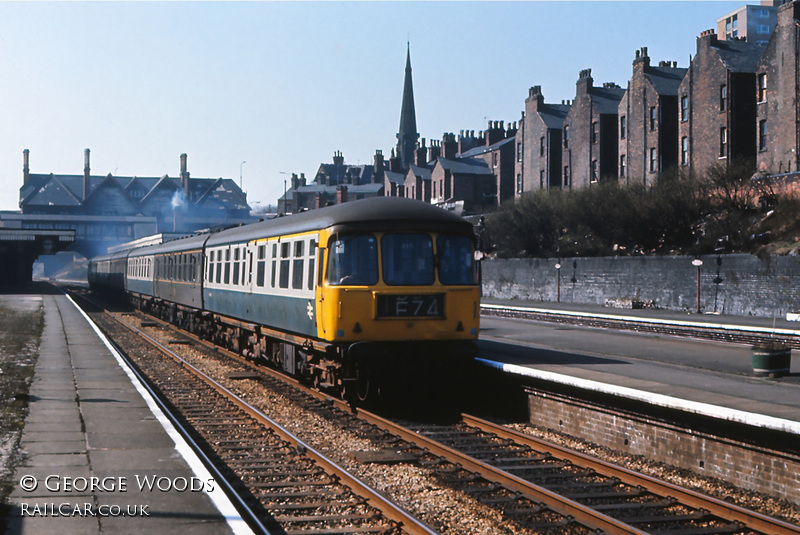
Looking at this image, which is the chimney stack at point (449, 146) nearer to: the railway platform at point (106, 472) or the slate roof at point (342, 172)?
the slate roof at point (342, 172)

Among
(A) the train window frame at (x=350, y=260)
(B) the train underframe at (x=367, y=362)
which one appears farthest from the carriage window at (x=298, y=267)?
(A) the train window frame at (x=350, y=260)

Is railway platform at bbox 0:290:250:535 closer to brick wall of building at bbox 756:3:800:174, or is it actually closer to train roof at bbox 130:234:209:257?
train roof at bbox 130:234:209:257

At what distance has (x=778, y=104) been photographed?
4328 cm

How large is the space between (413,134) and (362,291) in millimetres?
141609

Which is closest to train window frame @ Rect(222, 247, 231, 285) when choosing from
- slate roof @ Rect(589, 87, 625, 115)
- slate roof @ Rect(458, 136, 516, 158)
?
slate roof @ Rect(589, 87, 625, 115)

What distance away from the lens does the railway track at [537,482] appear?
25.8 ft

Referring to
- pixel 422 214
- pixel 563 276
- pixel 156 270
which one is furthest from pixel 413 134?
pixel 422 214

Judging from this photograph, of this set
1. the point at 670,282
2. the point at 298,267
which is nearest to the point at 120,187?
the point at 670,282

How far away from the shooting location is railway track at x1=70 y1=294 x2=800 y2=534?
7.87 m

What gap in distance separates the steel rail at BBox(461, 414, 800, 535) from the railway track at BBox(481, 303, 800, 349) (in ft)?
47.5

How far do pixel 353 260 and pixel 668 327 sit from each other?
17.4 metres

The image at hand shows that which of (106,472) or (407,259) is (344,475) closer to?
(106,472)

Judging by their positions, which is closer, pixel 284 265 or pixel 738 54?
pixel 284 265

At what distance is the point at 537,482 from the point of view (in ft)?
31.0
